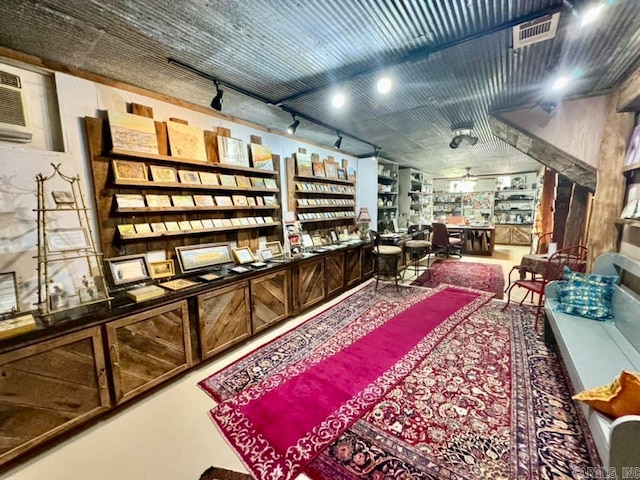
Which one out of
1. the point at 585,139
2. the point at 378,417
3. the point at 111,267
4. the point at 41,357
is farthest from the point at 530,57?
the point at 41,357

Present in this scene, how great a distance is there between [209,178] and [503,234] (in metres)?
10.0

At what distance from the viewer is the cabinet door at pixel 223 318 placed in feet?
8.02

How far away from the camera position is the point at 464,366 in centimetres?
240

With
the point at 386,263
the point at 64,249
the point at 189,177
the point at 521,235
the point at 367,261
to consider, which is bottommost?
the point at 386,263

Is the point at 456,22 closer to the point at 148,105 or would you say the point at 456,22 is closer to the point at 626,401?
the point at 626,401

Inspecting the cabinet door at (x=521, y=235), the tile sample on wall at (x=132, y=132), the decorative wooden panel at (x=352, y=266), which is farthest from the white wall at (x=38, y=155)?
the cabinet door at (x=521, y=235)

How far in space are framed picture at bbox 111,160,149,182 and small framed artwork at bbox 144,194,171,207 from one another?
0.17 meters

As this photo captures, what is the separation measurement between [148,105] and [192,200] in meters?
0.95

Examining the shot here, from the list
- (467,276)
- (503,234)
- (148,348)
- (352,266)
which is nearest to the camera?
(148,348)

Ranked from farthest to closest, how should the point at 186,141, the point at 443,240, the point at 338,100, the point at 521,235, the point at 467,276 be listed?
1. the point at 521,235
2. the point at 443,240
3. the point at 467,276
4. the point at 338,100
5. the point at 186,141

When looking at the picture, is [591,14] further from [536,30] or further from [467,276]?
[467,276]

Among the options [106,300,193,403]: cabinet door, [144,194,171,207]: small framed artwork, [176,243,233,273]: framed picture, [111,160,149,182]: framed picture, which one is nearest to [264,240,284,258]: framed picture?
[176,243,233,273]: framed picture

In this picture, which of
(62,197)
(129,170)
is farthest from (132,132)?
(62,197)

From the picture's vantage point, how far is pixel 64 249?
80.0 inches
